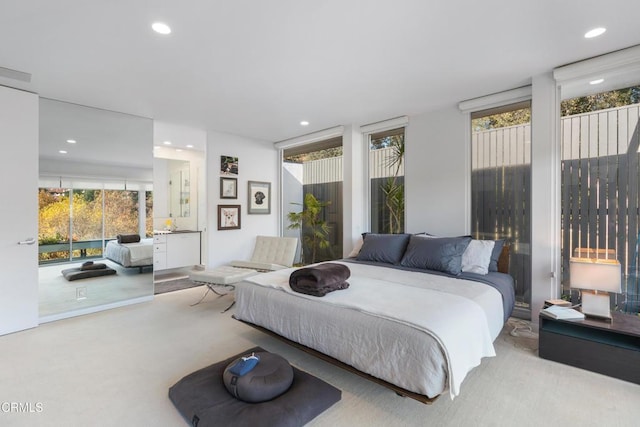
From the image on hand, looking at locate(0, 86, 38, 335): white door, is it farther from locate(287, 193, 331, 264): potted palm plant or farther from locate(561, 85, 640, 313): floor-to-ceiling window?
locate(561, 85, 640, 313): floor-to-ceiling window

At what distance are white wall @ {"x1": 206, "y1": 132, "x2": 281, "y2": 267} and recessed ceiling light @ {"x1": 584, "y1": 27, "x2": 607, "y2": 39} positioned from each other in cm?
491

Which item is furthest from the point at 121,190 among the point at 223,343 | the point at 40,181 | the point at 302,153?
the point at 302,153

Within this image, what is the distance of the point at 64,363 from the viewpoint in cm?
263

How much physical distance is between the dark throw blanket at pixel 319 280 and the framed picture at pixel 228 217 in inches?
122

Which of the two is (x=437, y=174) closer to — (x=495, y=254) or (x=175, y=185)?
(x=495, y=254)

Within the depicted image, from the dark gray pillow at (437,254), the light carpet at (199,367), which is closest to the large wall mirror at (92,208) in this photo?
the light carpet at (199,367)

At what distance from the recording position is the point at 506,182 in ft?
12.3

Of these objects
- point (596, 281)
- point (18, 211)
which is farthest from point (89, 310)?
point (596, 281)

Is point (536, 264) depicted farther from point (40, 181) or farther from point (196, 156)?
point (196, 156)

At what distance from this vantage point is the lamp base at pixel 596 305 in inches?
101

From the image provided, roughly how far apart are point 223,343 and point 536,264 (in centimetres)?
335

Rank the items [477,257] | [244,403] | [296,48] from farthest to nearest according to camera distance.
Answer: [477,257] → [296,48] → [244,403]

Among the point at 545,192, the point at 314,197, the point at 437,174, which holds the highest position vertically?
the point at 437,174

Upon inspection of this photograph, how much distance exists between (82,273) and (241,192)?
106 inches
